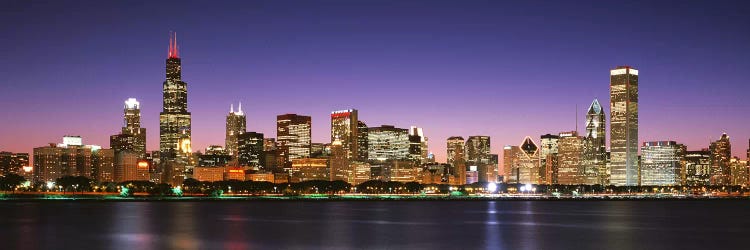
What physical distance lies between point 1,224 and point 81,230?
37.3ft

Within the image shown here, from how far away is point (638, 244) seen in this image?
67.1m

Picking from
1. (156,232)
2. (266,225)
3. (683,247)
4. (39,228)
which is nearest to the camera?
(683,247)

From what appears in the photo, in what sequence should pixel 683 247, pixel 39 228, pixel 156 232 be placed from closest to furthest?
pixel 683 247 → pixel 156 232 → pixel 39 228

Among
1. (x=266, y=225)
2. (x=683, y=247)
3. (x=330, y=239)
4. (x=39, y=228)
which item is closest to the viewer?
(x=683, y=247)

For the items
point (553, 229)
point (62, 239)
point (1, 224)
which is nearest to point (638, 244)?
point (553, 229)

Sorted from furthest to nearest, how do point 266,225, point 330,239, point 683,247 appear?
point 266,225, point 330,239, point 683,247

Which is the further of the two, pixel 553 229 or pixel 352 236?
pixel 553 229

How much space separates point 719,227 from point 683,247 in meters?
29.6

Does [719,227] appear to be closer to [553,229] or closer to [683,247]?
[553,229]

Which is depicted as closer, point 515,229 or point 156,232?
point 156,232

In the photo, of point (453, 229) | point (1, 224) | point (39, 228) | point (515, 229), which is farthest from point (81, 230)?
point (515, 229)

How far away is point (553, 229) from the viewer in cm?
8594

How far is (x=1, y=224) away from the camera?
87250mm

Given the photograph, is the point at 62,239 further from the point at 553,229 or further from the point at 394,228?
the point at 553,229
